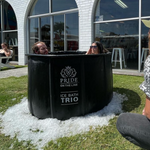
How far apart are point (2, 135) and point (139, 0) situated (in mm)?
6550

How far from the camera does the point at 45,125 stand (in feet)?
9.75

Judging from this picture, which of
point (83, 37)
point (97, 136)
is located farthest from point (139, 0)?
A: point (97, 136)

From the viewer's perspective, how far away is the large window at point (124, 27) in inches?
284

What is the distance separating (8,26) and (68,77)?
10468 mm

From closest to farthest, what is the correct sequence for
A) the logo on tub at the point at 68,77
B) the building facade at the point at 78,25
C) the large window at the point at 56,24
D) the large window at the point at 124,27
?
the logo on tub at the point at 68,77 → the large window at the point at 124,27 → the building facade at the point at 78,25 → the large window at the point at 56,24

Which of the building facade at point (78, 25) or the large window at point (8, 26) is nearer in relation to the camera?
the building facade at point (78, 25)

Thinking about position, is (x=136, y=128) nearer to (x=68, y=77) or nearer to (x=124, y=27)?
(x=68, y=77)

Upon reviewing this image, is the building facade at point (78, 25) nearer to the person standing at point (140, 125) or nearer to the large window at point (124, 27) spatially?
the large window at point (124, 27)

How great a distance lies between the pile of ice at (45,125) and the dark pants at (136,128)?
1132 mm

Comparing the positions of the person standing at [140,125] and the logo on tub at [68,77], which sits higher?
the logo on tub at [68,77]

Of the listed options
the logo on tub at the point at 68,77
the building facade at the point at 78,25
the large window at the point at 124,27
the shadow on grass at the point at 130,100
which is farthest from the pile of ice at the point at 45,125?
the building facade at the point at 78,25

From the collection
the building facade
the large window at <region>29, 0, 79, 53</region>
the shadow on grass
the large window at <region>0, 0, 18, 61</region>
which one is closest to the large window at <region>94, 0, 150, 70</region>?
the building facade

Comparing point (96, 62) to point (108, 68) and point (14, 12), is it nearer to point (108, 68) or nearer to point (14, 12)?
point (108, 68)

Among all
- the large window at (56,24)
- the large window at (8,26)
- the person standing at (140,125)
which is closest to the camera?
the person standing at (140,125)
